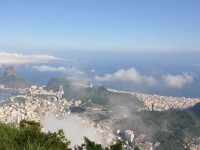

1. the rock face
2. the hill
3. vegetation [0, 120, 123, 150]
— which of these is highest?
vegetation [0, 120, 123, 150]

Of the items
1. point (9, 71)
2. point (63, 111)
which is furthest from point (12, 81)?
point (63, 111)

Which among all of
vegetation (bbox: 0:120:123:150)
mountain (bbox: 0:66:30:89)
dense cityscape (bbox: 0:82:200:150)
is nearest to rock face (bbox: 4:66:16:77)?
mountain (bbox: 0:66:30:89)

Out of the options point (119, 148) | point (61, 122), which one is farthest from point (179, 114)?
point (119, 148)

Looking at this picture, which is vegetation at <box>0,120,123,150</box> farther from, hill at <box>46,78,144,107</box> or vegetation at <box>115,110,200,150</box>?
hill at <box>46,78,144,107</box>

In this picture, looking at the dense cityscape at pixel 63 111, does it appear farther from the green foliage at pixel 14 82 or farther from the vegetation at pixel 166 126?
the green foliage at pixel 14 82

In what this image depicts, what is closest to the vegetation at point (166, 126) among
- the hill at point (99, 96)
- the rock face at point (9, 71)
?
the hill at point (99, 96)

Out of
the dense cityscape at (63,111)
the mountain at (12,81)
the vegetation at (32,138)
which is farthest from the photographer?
the mountain at (12,81)

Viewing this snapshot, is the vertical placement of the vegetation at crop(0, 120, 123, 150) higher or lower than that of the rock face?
higher

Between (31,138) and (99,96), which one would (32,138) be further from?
(99,96)
